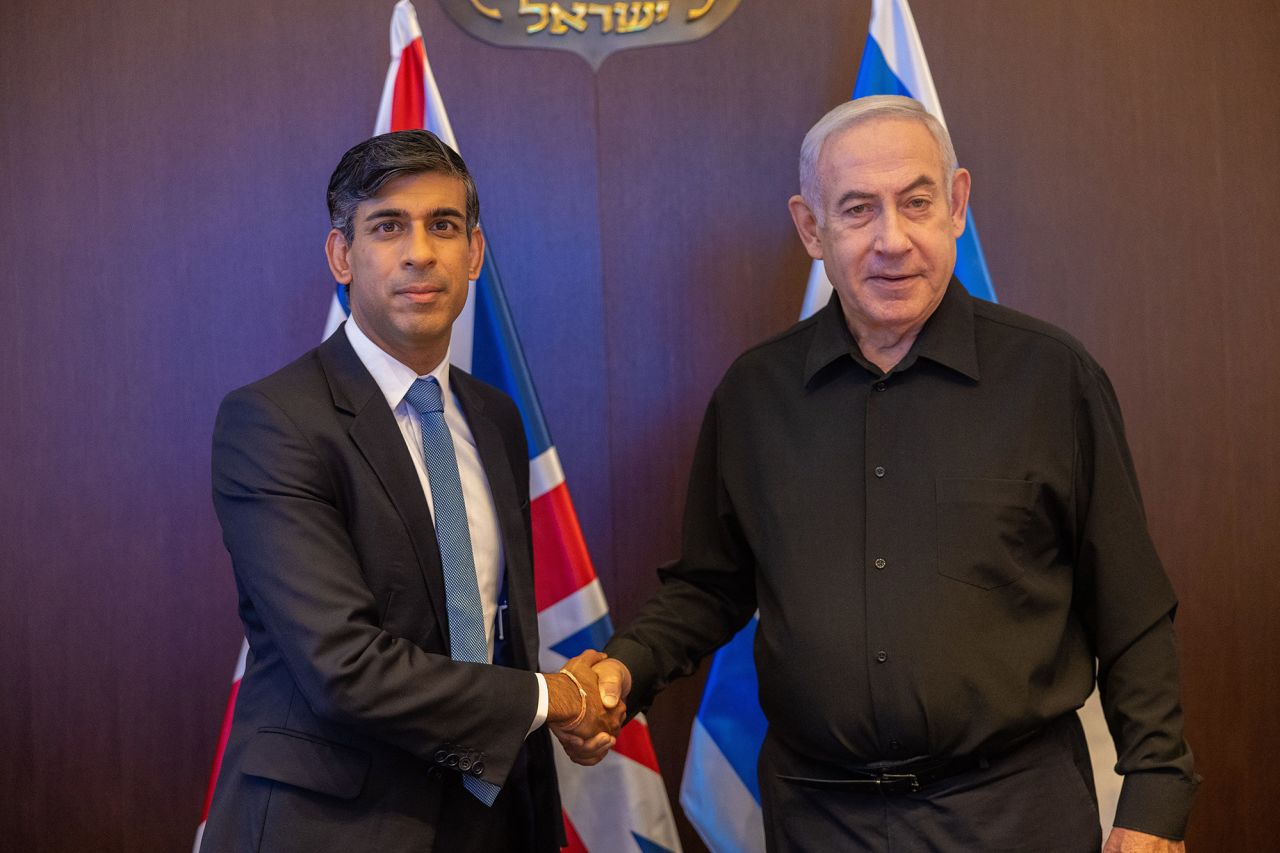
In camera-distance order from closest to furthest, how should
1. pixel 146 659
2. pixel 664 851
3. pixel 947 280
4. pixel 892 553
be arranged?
1. pixel 892 553
2. pixel 947 280
3. pixel 664 851
4. pixel 146 659

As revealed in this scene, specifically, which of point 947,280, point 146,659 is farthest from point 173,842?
point 947,280

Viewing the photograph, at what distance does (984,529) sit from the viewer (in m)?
1.98

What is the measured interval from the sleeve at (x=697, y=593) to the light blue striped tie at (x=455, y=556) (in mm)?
391

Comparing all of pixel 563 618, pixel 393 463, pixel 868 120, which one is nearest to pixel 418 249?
pixel 393 463

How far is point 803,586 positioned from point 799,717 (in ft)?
0.73

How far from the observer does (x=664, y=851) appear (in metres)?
2.80

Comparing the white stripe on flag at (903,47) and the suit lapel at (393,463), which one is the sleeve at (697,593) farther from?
the white stripe on flag at (903,47)

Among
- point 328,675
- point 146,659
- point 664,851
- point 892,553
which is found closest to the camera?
point 328,675

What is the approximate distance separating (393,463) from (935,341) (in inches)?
37.8

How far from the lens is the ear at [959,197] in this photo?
2.17 metres

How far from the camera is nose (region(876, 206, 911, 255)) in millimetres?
2062

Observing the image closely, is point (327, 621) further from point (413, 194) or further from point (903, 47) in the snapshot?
point (903, 47)

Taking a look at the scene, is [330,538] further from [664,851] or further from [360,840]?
[664,851]

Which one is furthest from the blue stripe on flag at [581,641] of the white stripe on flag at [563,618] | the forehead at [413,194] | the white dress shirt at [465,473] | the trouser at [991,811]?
the forehead at [413,194]
